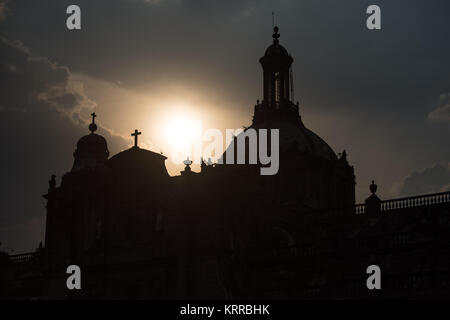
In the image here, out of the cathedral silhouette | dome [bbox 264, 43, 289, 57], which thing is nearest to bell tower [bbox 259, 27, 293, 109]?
dome [bbox 264, 43, 289, 57]

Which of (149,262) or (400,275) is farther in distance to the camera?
(149,262)

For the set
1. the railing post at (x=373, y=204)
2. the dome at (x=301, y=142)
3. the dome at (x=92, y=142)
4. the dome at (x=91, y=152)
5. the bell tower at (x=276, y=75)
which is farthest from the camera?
the bell tower at (x=276, y=75)

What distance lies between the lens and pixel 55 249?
5784 centimetres

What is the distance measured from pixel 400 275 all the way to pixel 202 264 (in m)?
11.4

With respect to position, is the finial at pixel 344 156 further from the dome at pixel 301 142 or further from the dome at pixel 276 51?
the dome at pixel 276 51

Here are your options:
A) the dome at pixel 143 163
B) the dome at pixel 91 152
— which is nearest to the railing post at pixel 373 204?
the dome at pixel 143 163

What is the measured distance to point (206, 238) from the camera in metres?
52.2

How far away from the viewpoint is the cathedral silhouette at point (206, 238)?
49250 millimetres

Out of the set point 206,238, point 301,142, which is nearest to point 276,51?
point 301,142

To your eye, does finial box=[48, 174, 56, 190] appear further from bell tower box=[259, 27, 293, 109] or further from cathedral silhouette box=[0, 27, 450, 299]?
bell tower box=[259, 27, 293, 109]

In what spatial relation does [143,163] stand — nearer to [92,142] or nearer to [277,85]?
[92,142]
